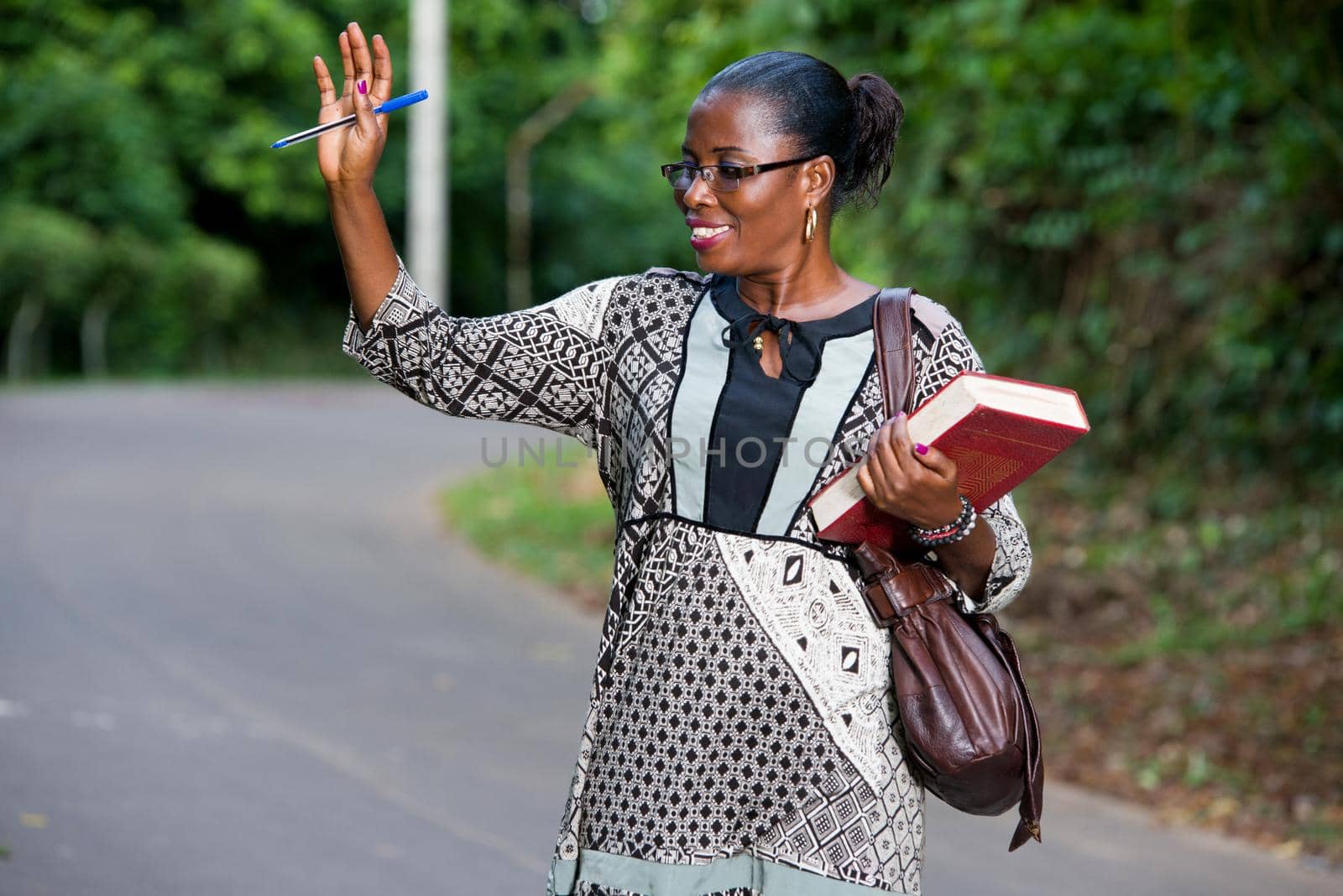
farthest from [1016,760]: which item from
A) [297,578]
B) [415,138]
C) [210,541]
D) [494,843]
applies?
[415,138]

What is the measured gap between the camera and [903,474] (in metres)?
2.37

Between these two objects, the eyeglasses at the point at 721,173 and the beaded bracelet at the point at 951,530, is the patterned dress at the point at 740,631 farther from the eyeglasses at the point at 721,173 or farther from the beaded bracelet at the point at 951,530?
the eyeglasses at the point at 721,173

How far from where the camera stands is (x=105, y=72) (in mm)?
27547

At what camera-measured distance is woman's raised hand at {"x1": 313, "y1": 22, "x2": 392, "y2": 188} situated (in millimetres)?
2518

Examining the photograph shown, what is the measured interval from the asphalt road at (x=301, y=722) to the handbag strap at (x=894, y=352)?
301 centimetres

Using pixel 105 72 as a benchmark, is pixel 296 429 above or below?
below

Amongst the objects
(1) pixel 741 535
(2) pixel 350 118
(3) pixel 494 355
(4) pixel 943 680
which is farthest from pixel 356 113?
(4) pixel 943 680

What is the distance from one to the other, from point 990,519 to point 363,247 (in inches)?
40.6

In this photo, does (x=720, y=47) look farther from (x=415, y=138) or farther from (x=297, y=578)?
(x=415, y=138)

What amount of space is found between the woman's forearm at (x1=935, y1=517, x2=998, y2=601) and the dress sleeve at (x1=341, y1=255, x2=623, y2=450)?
0.60 m

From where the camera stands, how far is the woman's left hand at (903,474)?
2365mm

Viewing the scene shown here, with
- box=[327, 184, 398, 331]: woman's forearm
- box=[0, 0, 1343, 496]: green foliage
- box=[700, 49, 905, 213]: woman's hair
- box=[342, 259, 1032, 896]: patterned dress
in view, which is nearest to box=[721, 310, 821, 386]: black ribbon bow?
box=[342, 259, 1032, 896]: patterned dress

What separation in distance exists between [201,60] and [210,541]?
20206 mm

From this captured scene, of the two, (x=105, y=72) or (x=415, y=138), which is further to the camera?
(x=105, y=72)
